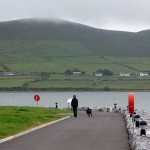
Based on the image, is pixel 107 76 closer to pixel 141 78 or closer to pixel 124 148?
pixel 141 78

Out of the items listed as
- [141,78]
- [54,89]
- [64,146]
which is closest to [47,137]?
[64,146]

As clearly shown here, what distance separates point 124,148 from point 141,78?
173 metres

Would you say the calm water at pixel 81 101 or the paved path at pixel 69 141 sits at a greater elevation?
the calm water at pixel 81 101

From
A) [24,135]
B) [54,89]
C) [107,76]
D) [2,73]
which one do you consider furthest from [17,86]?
[24,135]

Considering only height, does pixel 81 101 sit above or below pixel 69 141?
above

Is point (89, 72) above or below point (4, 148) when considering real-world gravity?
above

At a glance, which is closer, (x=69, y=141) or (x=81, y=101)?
(x=69, y=141)

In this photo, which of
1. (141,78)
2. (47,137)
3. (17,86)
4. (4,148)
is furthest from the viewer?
(141,78)

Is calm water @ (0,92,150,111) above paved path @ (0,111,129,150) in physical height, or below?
above

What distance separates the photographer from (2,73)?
194875mm

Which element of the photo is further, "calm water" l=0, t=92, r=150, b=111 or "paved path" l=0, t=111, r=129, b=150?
"calm water" l=0, t=92, r=150, b=111

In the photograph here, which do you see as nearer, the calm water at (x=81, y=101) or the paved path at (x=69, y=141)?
the paved path at (x=69, y=141)

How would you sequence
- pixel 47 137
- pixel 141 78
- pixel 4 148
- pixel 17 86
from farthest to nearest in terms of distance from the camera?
pixel 141 78
pixel 17 86
pixel 47 137
pixel 4 148

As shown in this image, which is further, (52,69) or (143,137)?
(52,69)
